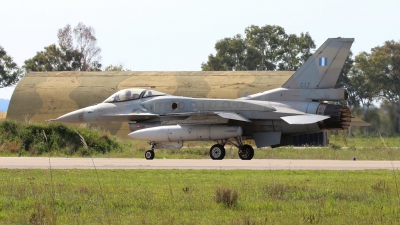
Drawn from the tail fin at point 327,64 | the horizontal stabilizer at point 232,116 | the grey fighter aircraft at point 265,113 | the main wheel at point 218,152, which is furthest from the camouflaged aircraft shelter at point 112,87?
the horizontal stabilizer at point 232,116

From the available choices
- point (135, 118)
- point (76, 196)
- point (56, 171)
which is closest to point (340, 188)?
point (76, 196)

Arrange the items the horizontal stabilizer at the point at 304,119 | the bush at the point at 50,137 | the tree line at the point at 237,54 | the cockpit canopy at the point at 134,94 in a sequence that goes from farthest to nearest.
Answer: the tree line at the point at 237,54 → the bush at the point at 50,137 → the cockpit canopy at the point at 134,94 → the horizontal stabilizer at the point at 304,119

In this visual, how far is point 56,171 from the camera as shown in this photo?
16.2 metres

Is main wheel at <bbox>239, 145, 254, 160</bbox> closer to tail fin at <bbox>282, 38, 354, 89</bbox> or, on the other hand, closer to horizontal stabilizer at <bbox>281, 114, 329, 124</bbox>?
horizontal stabilizer at <bbox>281, 114, 329, 124</bbox>

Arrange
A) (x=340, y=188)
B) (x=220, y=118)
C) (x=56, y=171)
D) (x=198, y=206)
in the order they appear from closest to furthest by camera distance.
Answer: (x=198, y=206)
(x=340, y=188)
(x=56, y=171)
(x=220, y=118)

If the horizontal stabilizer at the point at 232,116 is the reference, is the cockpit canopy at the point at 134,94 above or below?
above

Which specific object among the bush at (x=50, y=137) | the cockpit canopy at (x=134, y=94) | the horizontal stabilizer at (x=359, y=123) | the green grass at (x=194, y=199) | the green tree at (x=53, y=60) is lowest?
the green grass at (x=194, y=199)

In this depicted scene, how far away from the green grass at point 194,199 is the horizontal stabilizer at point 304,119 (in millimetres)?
5243

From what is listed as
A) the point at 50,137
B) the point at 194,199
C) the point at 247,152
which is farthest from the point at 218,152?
the point at 194,199

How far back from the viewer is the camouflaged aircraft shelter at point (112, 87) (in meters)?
31.7

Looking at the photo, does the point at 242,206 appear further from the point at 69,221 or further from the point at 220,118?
the point at 220,118

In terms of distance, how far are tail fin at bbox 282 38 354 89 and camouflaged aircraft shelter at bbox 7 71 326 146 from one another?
28.4 feet

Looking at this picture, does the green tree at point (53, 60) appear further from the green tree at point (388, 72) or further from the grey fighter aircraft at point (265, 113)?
the grey fighter aircraft at point (265, 113)

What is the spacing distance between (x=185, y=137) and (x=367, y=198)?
11.8 meters
